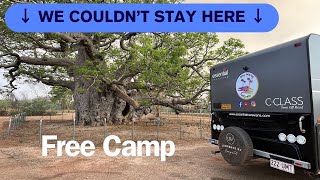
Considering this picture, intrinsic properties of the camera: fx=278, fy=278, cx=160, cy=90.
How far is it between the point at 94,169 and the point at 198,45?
12.2 meters

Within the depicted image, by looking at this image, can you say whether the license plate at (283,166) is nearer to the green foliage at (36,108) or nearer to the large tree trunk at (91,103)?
the large tree trunk at (91,103)

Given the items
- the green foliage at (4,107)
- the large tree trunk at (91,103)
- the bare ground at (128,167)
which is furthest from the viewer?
the green foliage at (4,107)

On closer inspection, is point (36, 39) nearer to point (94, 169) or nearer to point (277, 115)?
point (94, 169)

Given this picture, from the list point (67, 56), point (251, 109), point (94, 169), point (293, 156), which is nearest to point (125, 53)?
point (67, 56)

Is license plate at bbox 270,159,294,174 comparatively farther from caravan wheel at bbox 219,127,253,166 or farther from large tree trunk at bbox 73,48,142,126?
large tree trunk at bbox 73,48,142,126

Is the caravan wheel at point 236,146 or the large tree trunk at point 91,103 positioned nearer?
the caravan wheel at point 236,146

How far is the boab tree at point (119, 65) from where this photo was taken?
1424 centimetres

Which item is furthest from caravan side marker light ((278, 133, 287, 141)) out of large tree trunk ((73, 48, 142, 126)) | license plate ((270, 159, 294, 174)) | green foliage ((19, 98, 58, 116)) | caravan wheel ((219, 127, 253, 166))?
green foliage ((19, 98, 58, 116))

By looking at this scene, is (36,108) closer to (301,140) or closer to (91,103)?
(91,103)

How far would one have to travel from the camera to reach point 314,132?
501 centimetres

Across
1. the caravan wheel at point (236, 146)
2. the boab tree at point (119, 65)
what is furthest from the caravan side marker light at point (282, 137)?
the boab tree at point (119, 65)

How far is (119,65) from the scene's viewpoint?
16281mm

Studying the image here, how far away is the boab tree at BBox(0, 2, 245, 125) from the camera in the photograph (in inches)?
561

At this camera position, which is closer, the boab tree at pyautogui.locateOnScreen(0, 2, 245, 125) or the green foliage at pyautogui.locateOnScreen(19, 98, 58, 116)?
the boab tree at pyautogui.locateOnScreen(0, 2, 245, 125)
